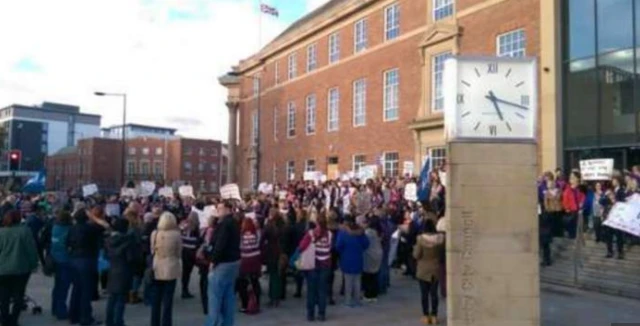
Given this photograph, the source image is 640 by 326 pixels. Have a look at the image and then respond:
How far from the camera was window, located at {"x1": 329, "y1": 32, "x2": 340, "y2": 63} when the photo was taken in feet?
131

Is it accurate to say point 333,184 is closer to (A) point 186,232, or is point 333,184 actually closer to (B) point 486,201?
(A) point 186,232

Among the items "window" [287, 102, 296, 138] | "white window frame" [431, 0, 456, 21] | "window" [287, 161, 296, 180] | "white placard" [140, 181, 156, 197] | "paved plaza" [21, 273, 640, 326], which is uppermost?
"white window frame" [431, 0, 456, 21]

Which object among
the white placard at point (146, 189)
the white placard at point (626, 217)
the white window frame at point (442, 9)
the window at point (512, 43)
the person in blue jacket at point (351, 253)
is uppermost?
the white window frame at point (442, 9)

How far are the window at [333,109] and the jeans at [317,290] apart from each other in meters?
28.2

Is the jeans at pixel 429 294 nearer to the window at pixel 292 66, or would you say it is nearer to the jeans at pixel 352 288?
the jeans at pixel 352 288

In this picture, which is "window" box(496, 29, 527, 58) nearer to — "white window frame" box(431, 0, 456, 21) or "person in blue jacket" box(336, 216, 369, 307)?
"white window frame" box(431, 0, 456, 21)

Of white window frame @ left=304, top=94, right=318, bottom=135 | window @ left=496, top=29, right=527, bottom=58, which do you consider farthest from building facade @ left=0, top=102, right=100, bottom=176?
window @ left=496, top=29, right=527, bottom=58

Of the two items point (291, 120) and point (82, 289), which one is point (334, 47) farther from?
point (82, 289)

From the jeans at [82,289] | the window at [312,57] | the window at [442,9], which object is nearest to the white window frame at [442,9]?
the window at [442,9]

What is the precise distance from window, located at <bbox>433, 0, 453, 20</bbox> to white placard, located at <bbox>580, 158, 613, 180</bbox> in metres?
13.2

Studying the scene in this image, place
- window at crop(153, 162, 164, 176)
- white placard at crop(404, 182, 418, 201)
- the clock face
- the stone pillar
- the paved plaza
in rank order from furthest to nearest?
1. window at crop(153, 162, 164, 176)
2. the stone pillar
3. white placard at crop(404, 182, 418, 201)
4. the paved plaza
5. the clock face

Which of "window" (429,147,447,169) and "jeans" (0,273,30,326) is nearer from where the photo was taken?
"jeans" (0,273,30,326)

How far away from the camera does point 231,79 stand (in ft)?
186

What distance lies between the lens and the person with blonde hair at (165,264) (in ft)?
31.0
